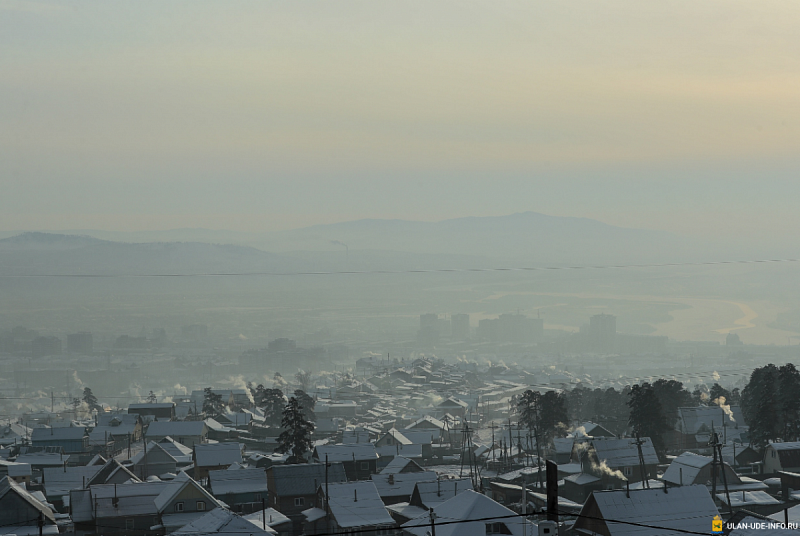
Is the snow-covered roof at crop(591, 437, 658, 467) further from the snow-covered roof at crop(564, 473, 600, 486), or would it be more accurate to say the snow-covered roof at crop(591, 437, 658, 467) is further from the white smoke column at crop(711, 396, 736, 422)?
the white smoke column at crop(711, 396, 736, 422)

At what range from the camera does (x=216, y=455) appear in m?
61.2

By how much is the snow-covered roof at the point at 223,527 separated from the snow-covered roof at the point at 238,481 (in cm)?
1538

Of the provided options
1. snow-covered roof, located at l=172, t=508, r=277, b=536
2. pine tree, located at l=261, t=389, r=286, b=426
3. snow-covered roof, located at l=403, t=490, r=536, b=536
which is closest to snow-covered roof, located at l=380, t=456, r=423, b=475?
snow-covered roof, located at l=403, t=490, r=536, b=536

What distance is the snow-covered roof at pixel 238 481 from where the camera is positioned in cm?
4928

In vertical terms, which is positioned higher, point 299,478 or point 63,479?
point 299,478

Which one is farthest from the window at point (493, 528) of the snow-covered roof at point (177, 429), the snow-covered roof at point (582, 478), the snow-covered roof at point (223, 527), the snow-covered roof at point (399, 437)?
Result: the snow-covered roof at point (177, 429)

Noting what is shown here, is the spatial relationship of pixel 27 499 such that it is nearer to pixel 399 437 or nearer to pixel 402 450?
pixel 402 450

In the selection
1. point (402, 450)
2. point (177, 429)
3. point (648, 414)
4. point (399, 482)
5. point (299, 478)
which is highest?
point (648, 414)

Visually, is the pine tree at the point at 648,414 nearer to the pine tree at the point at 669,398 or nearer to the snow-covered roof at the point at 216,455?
the pine tree at the point at 669,398

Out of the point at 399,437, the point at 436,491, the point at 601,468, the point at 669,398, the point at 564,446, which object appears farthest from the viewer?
the point at 399,437

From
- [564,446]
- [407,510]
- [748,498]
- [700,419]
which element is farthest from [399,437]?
[748,498]

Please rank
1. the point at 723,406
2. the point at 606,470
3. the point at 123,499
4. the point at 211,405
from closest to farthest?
the point at 123,499 → the point at 606,470 → the point at 723,406 → the point at 211,405

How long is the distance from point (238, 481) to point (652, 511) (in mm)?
26192

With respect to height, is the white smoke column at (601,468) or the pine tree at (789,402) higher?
the pine tree at (789,402)
